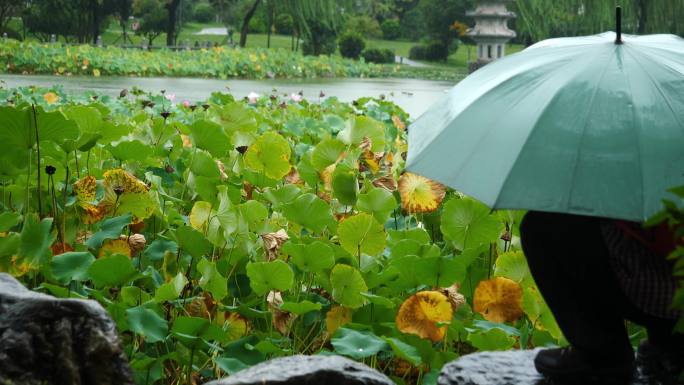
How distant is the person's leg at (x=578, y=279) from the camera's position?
3.95ft

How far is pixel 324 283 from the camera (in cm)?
177

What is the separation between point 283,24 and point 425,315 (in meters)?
37.5

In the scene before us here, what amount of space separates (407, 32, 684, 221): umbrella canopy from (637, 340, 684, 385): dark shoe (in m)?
0.24

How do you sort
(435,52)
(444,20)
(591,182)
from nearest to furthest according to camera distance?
(591,182) < (435,52) < (444,20)

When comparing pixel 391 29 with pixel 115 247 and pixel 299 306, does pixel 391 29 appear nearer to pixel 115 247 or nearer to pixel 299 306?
pixel 115 247

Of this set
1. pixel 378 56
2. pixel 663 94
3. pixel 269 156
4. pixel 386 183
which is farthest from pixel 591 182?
pixel 378 56

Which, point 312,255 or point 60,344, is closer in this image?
point 60,344

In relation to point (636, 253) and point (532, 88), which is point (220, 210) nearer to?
point (532, 88)

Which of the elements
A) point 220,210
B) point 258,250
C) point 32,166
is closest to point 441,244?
point 258,250

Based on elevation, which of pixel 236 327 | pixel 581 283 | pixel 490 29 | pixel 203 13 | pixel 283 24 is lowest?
pixel 236 327

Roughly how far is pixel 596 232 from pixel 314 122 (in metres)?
2.57

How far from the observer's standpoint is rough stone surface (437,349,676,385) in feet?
4.24

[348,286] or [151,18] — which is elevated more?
[151,18]

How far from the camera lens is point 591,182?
1168mm
